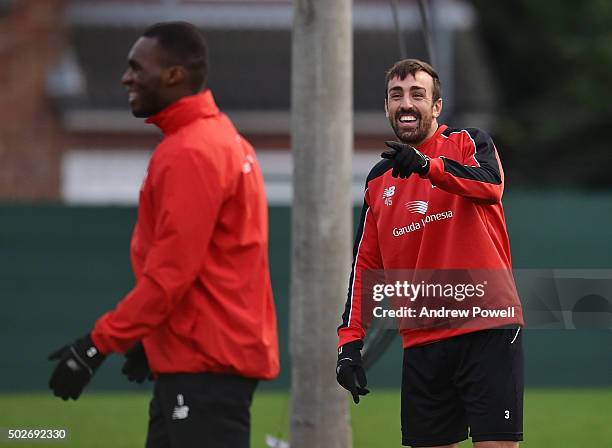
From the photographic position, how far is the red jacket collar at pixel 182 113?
4.34 m

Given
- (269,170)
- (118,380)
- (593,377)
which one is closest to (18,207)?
(118,380)

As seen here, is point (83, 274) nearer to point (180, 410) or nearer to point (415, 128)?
point (415, 128)

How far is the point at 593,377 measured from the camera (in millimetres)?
13688

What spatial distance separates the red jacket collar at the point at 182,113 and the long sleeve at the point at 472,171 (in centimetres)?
79

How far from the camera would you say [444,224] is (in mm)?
4797

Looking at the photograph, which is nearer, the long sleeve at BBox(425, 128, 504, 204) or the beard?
the long sleeve at BBox(425, 128, 504, 204)

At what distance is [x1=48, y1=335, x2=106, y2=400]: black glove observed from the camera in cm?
422

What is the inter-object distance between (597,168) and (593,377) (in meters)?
13.8

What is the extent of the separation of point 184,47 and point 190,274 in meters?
0.79

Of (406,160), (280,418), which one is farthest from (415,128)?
(280,418)

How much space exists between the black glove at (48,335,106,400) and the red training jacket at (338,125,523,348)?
110cm

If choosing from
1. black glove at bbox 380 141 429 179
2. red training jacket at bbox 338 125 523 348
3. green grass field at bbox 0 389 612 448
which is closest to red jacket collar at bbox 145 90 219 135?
black glove at bbox 380 141 429 179

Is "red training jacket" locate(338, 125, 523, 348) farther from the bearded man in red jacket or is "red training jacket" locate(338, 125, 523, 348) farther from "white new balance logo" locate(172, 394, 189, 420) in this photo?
"white new balance logo" locate(172, 394, 189, 420)

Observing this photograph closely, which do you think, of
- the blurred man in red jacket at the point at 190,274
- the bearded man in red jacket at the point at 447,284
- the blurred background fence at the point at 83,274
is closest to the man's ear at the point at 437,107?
the bearded man in red jacket at the point at 447,284
